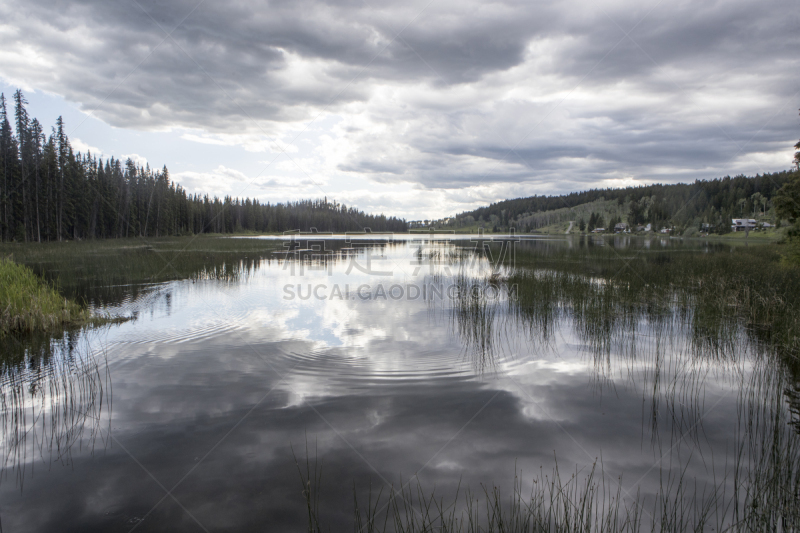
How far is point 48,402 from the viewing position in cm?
646

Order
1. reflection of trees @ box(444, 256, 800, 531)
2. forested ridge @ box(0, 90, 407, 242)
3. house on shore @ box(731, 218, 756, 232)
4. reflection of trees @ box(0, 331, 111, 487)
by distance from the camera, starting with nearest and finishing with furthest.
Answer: reflection of trees @ box(444, 256, 800, 531) → reflection of trees @ box(0, 331, 111, 487) → forested ridge @ box(0, 90, 407, 242) → house on shore @ box(731, 218, 756, 232)

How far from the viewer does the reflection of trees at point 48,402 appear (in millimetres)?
5185

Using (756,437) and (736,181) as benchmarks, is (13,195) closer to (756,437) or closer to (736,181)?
(756,437)

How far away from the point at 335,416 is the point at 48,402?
4781 millimetres

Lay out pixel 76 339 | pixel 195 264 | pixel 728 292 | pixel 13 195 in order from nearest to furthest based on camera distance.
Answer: pixel 76 339, pixel 728 292, pixel 195 264, pixel 13 195

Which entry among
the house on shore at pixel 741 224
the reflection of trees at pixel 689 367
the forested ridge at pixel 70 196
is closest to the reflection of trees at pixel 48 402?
the reflection of trees at pixel 689 367

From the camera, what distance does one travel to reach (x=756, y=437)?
17.9 ft

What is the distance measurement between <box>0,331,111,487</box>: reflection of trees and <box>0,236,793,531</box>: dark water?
3cm

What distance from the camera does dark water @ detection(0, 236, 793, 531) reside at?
4426 mm

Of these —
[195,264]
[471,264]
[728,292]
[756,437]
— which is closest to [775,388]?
[756,437]

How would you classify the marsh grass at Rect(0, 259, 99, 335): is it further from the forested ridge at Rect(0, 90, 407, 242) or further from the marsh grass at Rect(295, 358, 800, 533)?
the forested ridge at Rect(0, 90, 407, 242)

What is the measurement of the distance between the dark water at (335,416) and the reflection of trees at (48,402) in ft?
0.11

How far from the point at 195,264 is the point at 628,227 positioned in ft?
503

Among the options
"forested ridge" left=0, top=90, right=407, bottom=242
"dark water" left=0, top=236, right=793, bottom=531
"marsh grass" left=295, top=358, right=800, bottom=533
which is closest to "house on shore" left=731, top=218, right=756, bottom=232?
"dark water" left=0, top=236, right=793, bottom=531
